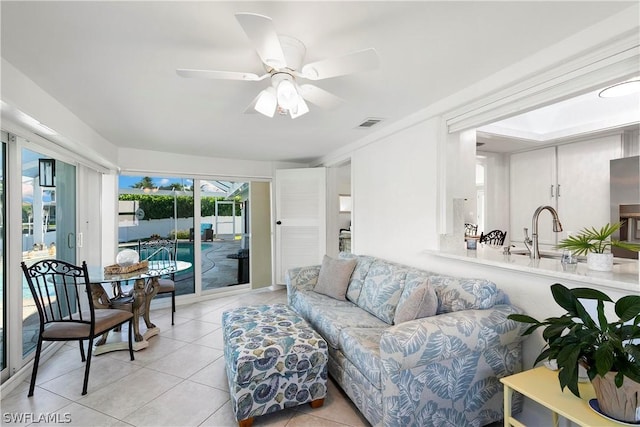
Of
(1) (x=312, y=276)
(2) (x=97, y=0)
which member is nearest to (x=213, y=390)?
(1) (x=312, y=276)

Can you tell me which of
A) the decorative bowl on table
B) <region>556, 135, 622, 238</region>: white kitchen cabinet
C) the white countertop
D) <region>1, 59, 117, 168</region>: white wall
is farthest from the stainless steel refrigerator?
<region>1, 59, 117, 168</region>: white wall

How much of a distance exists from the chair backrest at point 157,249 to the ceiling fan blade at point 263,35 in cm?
372

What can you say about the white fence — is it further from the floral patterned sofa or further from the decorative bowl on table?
the floral patterned sofa

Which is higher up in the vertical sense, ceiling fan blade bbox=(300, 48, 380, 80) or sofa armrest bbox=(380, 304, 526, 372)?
ceiling fan blade bbox=(300, 48, 380, 80)

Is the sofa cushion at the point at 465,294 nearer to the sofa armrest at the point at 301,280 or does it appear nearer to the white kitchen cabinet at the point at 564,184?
the sofa armrest at the point at 301,280

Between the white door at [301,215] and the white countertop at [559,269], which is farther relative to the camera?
the white door at [301,215]

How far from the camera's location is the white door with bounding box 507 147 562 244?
13.5ft

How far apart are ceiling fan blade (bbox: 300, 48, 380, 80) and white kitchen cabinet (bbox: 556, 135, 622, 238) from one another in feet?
12.5

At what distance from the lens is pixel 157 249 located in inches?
171

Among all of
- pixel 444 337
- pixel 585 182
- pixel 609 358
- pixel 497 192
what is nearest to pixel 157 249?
pixel 444 337

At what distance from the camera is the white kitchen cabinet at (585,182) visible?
3572 millimetres

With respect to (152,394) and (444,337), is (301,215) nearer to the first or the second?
(152,394)

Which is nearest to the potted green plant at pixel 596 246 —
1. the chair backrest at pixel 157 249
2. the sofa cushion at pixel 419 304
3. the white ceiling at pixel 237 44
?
the sofa cushion at pixel 419 304

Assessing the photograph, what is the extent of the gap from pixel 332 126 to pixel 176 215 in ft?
9.06
